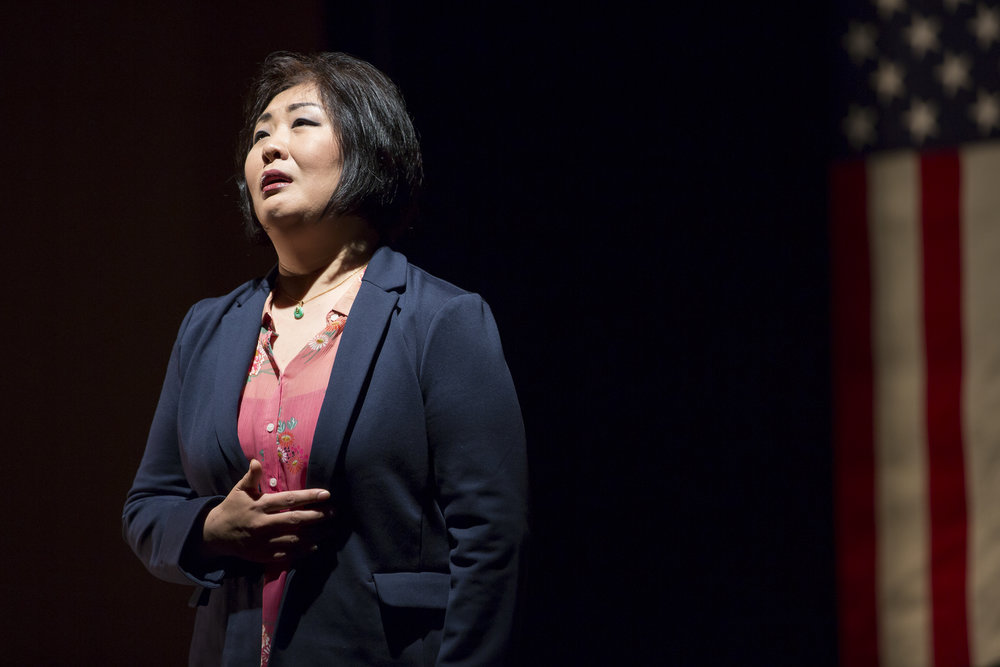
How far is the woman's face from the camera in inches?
57.1

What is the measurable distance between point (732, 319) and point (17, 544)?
1.66 m

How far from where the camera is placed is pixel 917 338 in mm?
1934

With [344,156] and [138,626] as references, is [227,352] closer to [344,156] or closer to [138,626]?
[344,156]

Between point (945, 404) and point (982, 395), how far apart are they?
75mm

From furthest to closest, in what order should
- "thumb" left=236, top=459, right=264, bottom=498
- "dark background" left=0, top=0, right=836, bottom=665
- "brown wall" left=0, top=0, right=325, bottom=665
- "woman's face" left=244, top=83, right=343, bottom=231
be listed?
"brown wall" left=0, top=0, right=325, bottom=665 → "dark background" left=0, top=0, right=836, bottom=665 → "woman's face" left=244, top=83, right=343, bottom=231 → "thumb" left=236, top=459, right=264, bottom=498

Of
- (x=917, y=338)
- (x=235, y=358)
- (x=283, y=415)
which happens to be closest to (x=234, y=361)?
(x=235, y=358)

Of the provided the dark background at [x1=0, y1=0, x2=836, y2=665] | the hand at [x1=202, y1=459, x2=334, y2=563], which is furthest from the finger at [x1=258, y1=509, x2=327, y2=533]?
the dark background at [x1=0, y1=0, x2=836, y2=665]

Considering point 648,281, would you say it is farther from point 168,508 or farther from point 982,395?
point 168,508

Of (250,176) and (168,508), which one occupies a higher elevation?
(250,176)

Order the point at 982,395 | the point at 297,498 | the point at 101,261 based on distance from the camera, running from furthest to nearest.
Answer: the point at 101,261 < the point at 982,395 < the point at 297,498

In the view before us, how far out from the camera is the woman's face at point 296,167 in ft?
4.76

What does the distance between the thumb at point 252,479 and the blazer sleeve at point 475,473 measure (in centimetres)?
25

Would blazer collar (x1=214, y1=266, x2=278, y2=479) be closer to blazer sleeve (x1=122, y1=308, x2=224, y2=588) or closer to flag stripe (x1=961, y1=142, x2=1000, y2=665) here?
blazer sleeve (x1=122, y1=308, x2=224, y2=588)

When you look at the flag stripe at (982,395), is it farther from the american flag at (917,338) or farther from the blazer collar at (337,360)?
the blazer collar at (337,360)
